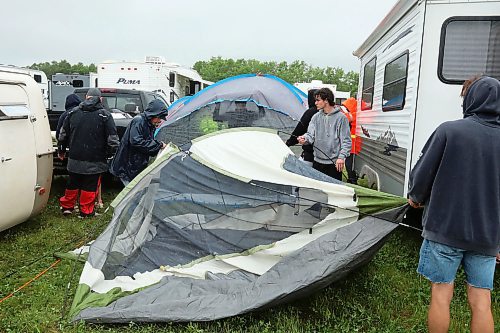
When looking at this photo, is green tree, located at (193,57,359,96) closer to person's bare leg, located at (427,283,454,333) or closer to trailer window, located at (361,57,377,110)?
trailer window, located at (361,57,377,110)

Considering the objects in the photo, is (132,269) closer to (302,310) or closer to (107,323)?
(107,323)

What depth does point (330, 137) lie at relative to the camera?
5859mm

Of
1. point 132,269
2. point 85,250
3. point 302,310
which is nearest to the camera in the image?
point 302,310

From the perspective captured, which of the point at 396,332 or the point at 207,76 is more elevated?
the point at 207,76

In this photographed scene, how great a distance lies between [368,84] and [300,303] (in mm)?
5909

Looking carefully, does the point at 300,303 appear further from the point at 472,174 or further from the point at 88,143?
the point at 88,143

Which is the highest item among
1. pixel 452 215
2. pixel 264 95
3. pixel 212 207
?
pixel 264 95

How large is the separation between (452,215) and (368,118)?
5334 mm

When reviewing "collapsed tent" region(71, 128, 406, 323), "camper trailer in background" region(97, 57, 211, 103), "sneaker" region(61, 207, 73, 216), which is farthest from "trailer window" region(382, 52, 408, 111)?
"camper trailer in background" region(97, 57, 211, 103)

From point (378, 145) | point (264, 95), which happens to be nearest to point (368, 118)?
point (378, 145)

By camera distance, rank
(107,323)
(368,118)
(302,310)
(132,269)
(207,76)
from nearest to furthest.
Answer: (107,323), (302,310), (132,269), (368,118), (207,76)

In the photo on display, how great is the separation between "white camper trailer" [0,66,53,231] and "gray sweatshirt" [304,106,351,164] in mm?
3190

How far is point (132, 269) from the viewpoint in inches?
170

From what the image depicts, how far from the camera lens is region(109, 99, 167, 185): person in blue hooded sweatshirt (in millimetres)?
5938
